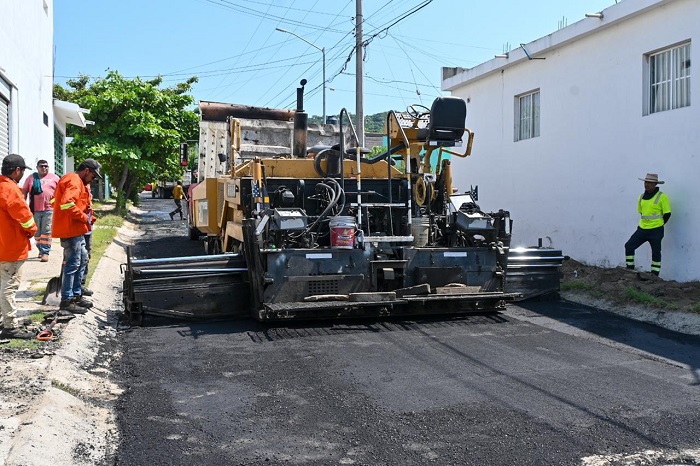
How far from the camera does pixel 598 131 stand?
12.0 metres

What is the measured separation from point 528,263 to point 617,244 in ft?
11.2

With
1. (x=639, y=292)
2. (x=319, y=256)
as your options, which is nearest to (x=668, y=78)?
(x=639, y=292)

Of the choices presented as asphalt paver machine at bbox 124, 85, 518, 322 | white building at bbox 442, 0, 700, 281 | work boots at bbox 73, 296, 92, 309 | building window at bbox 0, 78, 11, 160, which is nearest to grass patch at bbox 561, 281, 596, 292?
white building at bbox 442, 0, 700, 281

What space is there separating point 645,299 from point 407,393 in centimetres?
493

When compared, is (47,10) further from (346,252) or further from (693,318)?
(693,318)

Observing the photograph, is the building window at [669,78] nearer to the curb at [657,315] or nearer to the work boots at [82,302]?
the curb at [657,315]

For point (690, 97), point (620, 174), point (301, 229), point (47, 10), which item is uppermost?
point (47, 10)

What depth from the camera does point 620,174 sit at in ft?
37.3

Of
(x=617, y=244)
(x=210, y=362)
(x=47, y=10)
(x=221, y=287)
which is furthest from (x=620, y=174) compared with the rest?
(x=47, y=10)

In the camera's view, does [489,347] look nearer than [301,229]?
Yes

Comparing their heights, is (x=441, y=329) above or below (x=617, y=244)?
below

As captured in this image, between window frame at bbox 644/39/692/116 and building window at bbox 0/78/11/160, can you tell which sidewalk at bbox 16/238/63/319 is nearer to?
building window at bbox 0/78/11/160

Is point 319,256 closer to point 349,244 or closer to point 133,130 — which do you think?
point 349,244

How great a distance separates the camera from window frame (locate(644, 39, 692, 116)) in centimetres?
1026
